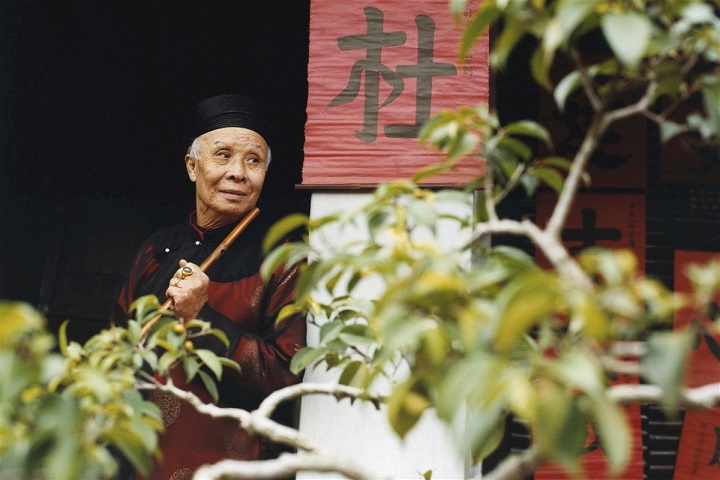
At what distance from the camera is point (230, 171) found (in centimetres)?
348

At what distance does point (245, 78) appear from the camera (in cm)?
537

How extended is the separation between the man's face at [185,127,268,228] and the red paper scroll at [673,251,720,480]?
2.06 m

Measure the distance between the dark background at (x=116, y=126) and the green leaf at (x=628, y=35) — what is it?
377cm

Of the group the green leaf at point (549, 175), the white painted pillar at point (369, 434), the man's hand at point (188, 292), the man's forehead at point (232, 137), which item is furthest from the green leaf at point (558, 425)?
the man's forehead at point (232, 137)

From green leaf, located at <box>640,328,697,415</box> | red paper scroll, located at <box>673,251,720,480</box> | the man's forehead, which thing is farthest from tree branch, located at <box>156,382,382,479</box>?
red paper scroll, located at <box>673,251,720,480</box>

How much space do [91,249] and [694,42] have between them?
15.2 feet

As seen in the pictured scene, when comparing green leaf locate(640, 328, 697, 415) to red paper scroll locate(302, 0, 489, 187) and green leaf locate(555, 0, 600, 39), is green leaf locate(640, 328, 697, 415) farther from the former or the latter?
red paper scroll locate(302, 0, 489, 187)

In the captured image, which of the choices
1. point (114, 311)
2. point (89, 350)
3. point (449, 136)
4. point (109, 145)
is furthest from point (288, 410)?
point (109, 145)

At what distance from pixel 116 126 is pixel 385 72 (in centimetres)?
296

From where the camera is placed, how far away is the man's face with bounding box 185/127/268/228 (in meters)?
3.49

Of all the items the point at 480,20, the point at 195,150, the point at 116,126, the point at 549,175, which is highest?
the point at 116,126

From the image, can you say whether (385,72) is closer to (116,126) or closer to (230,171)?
(230,171)

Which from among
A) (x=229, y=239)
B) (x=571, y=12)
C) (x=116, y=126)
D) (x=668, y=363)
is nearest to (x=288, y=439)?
(x=668, y=363)

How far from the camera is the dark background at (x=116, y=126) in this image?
5148 millimetres
